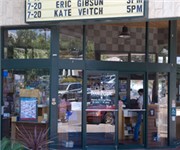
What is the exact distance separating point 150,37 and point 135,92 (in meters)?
1.91

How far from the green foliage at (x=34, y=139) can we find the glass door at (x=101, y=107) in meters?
1.62

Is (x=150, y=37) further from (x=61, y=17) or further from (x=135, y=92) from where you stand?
(x=61, y=17)

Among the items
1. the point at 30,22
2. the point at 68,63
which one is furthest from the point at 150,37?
the point at 30,22

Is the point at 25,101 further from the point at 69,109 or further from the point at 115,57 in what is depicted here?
the point at 115,57

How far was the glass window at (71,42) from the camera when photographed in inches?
476

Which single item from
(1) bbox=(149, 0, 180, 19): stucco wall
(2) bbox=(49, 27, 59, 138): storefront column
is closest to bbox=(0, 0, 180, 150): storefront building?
(2) bbox=(49, 27, 59, 138): storefront column

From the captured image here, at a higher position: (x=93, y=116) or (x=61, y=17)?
(x=61, y=17)

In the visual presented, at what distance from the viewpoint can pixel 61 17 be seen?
11.2m

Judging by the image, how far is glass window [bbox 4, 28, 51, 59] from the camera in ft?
39.7

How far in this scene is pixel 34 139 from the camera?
995 cm

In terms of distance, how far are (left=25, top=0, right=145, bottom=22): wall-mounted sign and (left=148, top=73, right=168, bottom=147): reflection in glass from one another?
12.5 ft

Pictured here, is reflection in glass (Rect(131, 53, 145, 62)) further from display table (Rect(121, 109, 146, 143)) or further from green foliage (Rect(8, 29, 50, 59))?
green foliage (Rect(8, 29, 50, 59))

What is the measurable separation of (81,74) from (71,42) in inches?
40.3

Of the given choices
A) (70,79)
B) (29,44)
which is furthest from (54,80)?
(29,44)
